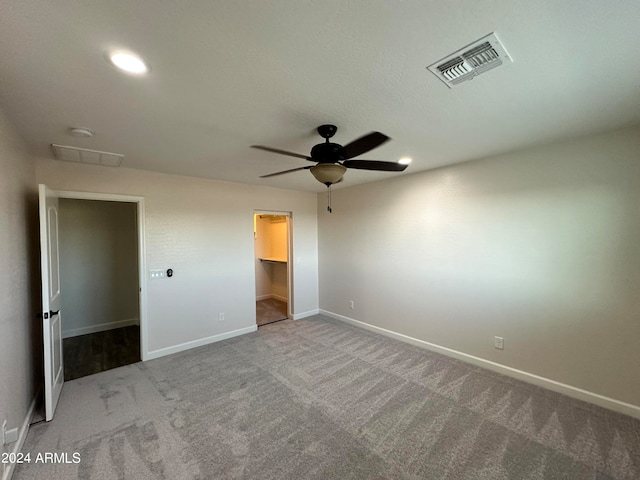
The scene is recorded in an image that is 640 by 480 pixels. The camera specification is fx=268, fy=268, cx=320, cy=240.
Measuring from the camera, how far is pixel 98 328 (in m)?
4.54

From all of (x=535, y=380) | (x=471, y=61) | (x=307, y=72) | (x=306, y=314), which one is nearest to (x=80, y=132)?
(x=307, y=72)

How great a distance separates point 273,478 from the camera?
1710 mm

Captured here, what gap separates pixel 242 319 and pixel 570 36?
4.48m

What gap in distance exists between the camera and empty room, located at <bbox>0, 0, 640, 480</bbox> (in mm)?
1257

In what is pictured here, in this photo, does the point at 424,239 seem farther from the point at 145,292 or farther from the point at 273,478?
the point at 145,292

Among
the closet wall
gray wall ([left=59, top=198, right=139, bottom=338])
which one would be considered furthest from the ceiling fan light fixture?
the closet wall

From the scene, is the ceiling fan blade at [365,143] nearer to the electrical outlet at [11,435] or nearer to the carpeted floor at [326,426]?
the carpeted floor at [326,426]

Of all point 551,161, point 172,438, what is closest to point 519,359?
point 551,161

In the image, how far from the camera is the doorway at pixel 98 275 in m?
4.25

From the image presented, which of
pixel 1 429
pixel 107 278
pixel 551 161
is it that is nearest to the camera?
pixel 1 429

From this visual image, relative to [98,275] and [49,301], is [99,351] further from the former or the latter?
[49,301]

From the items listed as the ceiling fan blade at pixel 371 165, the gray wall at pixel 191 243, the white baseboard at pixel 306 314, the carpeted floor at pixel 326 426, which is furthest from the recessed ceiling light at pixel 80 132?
the white baseboard at pixel 306 314

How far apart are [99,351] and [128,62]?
401 cm

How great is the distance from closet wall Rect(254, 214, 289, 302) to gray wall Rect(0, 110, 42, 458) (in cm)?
416
